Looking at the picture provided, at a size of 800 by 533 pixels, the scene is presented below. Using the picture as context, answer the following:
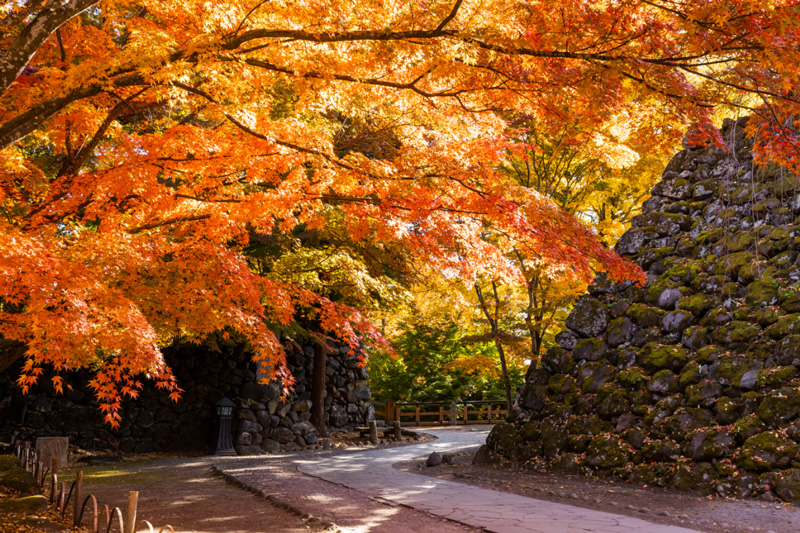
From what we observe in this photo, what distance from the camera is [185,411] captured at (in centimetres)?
1512

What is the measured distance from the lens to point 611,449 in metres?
8.94

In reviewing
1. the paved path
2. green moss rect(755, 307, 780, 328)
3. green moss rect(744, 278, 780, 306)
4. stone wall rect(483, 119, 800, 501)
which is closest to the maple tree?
the paved path

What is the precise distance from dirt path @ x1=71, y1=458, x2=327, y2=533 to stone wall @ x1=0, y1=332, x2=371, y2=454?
2562 millimetres

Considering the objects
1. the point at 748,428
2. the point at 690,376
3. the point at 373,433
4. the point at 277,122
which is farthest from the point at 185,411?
the point at 748,428

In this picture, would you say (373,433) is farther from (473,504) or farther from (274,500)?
(473,504)

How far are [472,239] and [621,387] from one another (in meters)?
4.34

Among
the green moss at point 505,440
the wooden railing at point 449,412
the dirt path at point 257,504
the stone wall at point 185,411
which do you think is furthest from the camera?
the wooden railing at point 449,412

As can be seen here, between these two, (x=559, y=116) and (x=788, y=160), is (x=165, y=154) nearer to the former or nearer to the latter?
(x=559, y=116)

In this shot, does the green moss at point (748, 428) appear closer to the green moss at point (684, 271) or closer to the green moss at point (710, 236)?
the green moss at point (684, 271)

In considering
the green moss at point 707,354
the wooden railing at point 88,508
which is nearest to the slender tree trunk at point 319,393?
the wooden railing at point 88,508

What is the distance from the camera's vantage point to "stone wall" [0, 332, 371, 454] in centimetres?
1348

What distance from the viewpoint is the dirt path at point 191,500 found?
20.2 feet

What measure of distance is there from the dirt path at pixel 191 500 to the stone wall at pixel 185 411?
2.56 m

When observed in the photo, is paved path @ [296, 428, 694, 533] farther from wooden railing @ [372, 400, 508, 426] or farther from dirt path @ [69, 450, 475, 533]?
wooden railing @ [372, 400, 508, 426]
